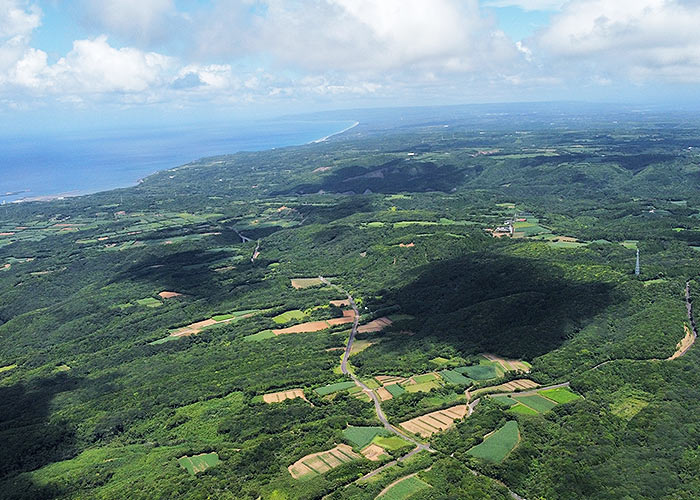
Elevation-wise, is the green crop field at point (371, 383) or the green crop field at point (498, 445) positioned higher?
the green crop field at point (498, 445)

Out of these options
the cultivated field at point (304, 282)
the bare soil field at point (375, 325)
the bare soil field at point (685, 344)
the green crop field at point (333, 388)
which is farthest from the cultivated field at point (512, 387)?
the cultivated field at point (304, 282)

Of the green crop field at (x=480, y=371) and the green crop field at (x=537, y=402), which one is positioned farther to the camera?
the green crop field at (x=480, y=371)

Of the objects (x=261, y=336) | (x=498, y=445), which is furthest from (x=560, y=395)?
(x=261, y=336)

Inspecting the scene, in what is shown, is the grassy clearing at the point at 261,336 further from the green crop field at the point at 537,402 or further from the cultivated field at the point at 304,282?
the green crop field at the point at 537,402

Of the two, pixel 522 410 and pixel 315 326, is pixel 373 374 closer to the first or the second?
pixel 522 410

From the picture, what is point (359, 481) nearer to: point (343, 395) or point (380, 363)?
point (343, 395)

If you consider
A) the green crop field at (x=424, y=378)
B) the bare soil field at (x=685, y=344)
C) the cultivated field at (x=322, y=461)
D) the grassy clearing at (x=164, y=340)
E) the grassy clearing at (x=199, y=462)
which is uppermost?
the bare soil field at (x=685, y=344)

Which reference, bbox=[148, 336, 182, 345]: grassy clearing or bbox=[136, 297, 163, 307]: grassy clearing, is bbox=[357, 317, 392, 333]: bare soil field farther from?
bbox=[136, 297, 163, 307]: grassy clearing

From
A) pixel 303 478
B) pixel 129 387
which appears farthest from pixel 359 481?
pixel 129 387
